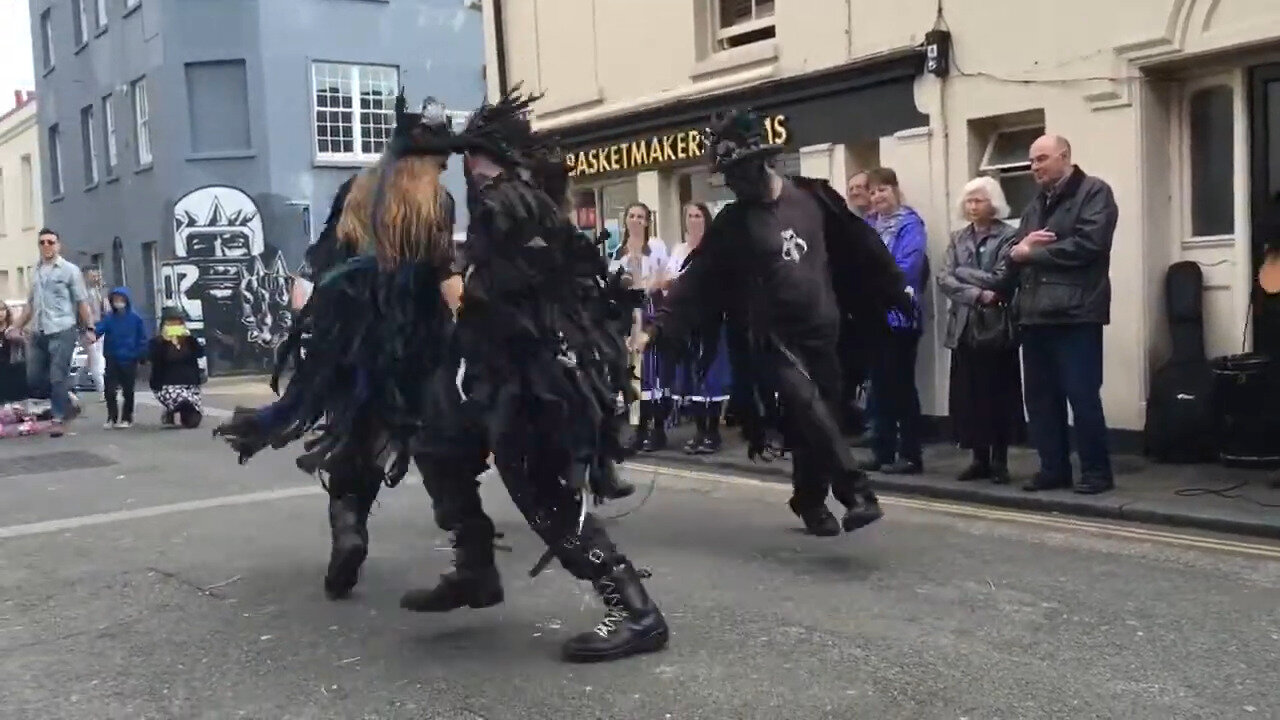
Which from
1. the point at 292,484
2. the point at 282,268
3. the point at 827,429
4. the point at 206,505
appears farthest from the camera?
the point at 282,268

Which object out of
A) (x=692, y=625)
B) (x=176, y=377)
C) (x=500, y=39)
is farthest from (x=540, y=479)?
(x=500, y=39)

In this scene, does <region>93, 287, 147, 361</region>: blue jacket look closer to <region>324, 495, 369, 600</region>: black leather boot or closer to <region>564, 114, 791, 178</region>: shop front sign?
<region>564, 114, 791, 178</region>: shop front sign

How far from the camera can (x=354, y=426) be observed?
17.4ft

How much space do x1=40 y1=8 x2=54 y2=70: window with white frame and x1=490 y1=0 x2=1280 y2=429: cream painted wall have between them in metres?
27.3

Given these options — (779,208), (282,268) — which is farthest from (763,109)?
(282,268)

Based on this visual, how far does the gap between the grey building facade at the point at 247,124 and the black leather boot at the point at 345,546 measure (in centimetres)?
2002

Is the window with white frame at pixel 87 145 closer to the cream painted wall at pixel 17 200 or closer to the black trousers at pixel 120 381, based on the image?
the cream painted wall at pixel 17 200

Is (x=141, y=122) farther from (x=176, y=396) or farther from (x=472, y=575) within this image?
(x=472, y=575)

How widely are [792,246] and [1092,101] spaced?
3905 millimetres

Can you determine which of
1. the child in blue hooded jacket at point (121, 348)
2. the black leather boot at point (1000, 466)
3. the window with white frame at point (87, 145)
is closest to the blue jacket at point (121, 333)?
the child in blue hooded jacket at point (121, 348)

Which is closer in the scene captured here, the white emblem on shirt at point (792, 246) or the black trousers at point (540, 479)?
the black trousers at point (540, 479)

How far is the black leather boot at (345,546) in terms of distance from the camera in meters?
5.69

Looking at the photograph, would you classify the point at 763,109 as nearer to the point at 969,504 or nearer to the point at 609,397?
the point at 969,504

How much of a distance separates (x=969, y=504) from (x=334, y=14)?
2260cm
